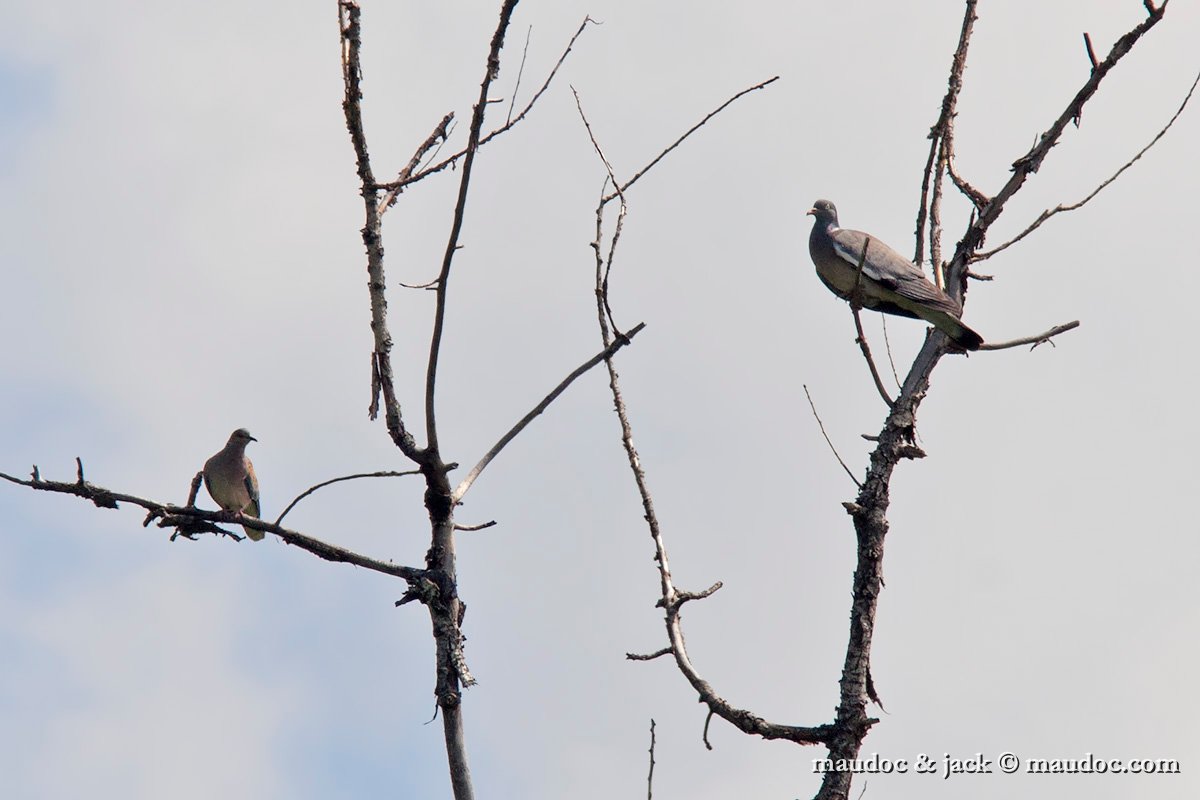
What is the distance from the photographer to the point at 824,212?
9.22 metres

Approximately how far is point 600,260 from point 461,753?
187 centimetres

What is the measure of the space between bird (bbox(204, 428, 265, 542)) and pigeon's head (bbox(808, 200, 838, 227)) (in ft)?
16.4

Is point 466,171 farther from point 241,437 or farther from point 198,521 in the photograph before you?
point 241,437

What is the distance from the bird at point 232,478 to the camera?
33.4ft

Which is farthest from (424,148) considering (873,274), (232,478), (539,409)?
(232,478)

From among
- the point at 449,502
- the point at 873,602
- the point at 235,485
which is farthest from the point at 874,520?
the point at 235,485

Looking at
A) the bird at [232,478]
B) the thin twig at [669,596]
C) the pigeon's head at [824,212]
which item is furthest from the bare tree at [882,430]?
the bird at [232,478]

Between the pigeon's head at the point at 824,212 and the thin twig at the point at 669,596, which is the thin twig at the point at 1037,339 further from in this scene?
the pigeon's head at the point at 824,212

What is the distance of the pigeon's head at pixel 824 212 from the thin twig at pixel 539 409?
5.22 m

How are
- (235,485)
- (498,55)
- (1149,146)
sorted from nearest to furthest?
(498,55)
(1149,146)
(235,485)

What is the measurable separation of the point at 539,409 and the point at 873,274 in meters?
4.10

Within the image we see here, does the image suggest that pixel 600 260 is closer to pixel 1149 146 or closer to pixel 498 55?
pixel 498 55

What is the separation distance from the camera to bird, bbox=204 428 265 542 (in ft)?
33.4

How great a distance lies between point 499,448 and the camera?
4.31 m
